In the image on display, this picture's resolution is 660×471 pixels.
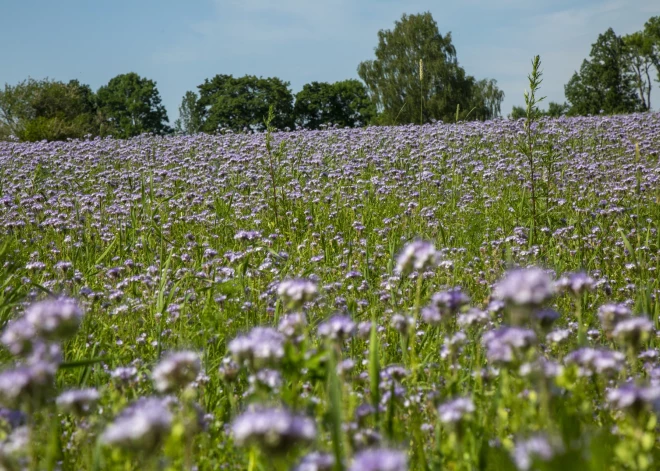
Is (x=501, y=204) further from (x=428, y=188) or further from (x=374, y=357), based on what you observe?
(x=374, y=357)

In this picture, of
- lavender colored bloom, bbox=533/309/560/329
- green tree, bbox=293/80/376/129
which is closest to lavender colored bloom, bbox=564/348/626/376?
lavender colored bloom, bbox=533/309/560/329

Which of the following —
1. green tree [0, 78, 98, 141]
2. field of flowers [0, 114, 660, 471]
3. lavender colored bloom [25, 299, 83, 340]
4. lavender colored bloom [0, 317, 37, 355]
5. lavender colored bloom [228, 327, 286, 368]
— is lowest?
field of flowers [0, 114, 660, 471]

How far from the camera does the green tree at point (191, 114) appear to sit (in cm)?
8762

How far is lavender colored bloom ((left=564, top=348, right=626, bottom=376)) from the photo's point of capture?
2139 millimetres

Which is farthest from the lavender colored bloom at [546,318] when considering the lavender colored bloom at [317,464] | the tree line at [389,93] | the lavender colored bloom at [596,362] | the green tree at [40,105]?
the tree line at [389,93]

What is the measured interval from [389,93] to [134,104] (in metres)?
39.3

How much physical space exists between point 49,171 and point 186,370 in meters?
12.1

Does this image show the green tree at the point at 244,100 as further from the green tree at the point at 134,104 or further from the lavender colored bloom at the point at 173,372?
the lavender colored bloom at the point at 173,372

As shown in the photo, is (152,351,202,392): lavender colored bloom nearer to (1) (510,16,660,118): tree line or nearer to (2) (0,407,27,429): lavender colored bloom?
(2) (0,407,27,429): lavender colored bloom

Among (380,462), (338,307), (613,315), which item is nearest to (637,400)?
(613,315)

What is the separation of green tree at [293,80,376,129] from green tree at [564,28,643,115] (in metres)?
28.8

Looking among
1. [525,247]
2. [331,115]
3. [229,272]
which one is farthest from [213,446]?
[331,115]

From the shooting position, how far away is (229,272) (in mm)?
5723

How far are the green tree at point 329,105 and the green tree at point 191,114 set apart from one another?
13.7m
